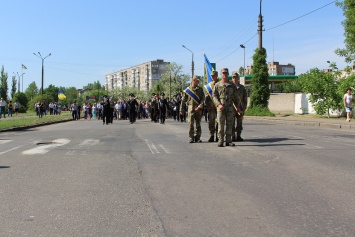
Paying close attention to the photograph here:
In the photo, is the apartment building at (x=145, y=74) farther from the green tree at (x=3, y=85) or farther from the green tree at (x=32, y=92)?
the green tree at (x=3, y=85)

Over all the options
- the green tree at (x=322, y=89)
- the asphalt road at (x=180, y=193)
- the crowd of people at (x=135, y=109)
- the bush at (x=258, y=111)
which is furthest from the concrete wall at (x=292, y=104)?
the asphalt road at (x=180, y=193)

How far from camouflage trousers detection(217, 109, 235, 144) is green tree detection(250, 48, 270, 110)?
2285cm

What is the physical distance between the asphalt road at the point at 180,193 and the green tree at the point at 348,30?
56.6ft

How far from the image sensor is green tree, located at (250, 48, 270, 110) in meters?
33.0

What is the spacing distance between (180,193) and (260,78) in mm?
28376

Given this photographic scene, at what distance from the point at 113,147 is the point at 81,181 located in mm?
4650

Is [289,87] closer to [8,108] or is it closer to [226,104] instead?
[8,108]

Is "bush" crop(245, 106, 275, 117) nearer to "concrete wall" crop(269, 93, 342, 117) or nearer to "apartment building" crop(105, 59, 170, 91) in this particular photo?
"concrete wall" crop(269, 93, 342, 117)

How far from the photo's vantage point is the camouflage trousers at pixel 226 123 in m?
10.8

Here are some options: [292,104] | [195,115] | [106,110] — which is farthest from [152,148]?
[292,104]

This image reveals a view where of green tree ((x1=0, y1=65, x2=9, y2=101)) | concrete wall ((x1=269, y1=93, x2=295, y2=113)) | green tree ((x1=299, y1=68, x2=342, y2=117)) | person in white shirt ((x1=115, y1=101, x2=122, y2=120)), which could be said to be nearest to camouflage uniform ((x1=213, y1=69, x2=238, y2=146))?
green tree ((x1=299, y1=68, x2=342, y2=117))

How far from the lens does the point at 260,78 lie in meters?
33.1

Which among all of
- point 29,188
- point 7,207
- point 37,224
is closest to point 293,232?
point 37,224

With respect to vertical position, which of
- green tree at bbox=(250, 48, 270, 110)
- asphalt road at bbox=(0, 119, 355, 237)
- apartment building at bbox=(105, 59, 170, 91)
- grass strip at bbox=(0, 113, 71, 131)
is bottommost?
asphalt road at bbox=(0, 119, 355, 237)
